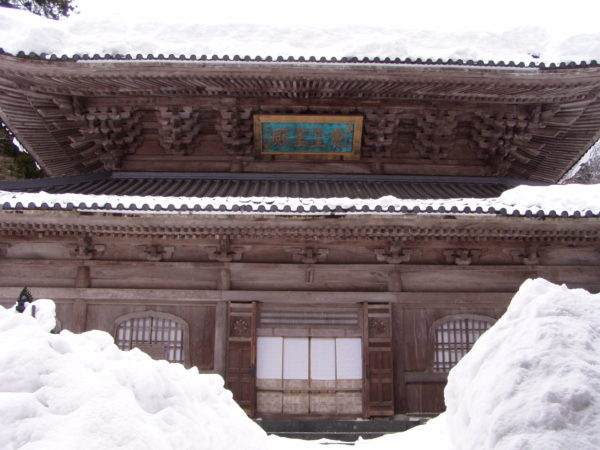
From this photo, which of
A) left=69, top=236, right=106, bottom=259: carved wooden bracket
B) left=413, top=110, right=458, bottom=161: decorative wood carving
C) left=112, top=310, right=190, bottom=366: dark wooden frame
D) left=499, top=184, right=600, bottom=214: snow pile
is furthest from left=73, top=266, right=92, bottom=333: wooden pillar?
left=499, top=184, right=600, bottom=214: snow pile

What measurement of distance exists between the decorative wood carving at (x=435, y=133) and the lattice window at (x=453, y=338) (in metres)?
3.51

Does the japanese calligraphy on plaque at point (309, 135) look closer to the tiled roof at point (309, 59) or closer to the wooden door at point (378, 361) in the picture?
the tiled roof at point (309, 59)

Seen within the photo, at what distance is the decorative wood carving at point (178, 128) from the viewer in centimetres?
952

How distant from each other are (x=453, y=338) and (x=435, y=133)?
3986 mm

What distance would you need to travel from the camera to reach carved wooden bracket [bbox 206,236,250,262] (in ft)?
26.8

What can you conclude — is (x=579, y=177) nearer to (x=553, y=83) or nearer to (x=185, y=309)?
(x=553, y=83)

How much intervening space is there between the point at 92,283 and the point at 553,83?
8.50m

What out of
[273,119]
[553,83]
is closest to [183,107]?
[273,119]

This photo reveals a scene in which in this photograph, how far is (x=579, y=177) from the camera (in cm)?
2720

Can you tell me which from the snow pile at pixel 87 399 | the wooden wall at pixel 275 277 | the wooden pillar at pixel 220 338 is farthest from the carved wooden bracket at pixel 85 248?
the snow pile at pixel 87 399

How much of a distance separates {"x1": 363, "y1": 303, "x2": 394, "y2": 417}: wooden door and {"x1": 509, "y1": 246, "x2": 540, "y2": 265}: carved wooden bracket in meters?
2.32

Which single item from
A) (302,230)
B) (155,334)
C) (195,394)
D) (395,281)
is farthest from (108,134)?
(195,394)

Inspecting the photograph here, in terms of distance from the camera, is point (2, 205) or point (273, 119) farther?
point (273, 119)

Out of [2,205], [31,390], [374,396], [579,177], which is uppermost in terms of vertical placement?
[579,177]
